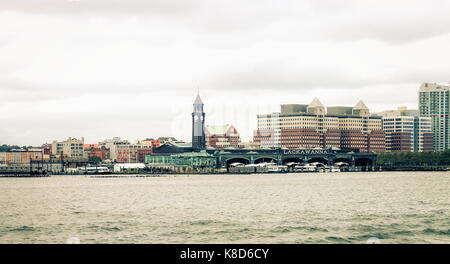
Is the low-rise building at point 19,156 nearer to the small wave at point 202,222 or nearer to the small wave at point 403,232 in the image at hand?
the small wave at point 202,222

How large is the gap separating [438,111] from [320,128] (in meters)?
56.0

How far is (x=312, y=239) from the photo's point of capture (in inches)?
640

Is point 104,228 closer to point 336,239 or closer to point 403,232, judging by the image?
point 336,239

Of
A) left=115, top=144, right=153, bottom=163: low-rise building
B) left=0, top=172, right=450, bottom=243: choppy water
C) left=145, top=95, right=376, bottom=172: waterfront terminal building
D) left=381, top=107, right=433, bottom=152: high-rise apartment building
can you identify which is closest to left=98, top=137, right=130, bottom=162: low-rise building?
left=115, top=144, right=153, bottom=163: low-rise building

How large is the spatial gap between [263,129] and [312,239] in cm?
12317

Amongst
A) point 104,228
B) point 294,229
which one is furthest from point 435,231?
point 104,228

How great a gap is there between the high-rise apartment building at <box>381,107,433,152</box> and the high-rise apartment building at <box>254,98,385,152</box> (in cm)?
238

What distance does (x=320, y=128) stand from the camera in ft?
449

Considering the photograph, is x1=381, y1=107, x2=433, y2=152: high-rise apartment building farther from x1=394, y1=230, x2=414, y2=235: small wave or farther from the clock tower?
x1=394, y1=230, x2=414, y2=235: small wave

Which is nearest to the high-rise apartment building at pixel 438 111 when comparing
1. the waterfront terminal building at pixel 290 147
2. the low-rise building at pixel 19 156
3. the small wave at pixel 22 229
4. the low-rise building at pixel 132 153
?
the waterfront terminal building at pixel 290 147

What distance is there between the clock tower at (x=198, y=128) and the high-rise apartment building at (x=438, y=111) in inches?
1615
